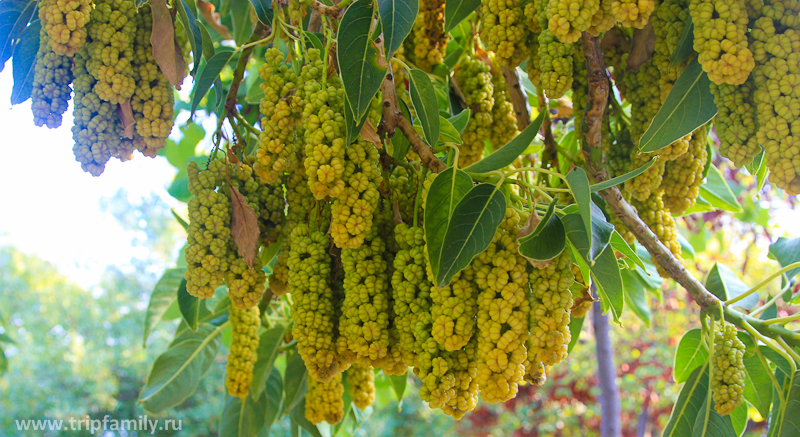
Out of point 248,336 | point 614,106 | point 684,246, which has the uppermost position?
point 614,106

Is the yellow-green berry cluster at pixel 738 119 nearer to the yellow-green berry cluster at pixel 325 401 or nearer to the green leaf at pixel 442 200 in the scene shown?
the green leaf at pixel 442 200

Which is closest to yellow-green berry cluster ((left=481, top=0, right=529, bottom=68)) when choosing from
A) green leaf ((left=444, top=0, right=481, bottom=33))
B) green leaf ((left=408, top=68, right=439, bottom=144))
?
green leaf ((left=444, top=0, right=481, bottom=33))

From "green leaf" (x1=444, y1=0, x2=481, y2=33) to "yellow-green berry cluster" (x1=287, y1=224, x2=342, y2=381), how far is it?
17.8 inches

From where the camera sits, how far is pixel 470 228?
0.73m

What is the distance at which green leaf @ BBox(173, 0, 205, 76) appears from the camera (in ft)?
3.04

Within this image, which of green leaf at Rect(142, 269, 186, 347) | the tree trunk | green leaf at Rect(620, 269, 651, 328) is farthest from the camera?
the tree trunk

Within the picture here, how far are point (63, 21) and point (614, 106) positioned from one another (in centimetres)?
103

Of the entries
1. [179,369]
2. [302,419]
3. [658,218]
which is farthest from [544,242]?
[179,369]

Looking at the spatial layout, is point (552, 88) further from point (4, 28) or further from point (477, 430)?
point (477, 430)

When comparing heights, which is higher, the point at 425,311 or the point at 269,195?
the point at 269,195

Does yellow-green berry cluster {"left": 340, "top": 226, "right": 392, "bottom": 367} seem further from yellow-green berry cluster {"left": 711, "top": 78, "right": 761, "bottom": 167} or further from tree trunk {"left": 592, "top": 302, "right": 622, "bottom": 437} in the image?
tree trunk {"left": 592, "top": 302, "right": 622, "bottom": 437}

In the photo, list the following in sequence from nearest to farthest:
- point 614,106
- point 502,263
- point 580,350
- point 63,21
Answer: point 502,263
point 63,21
point 614,106
point 580,350

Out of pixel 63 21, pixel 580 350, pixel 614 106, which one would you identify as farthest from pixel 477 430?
pixel 63 21

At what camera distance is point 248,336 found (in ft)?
4.12
